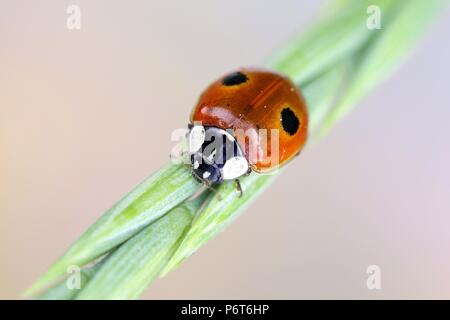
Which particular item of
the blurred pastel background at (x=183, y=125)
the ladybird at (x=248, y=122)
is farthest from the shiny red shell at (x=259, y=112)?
the blurred pastel background at (x=183, y=125)

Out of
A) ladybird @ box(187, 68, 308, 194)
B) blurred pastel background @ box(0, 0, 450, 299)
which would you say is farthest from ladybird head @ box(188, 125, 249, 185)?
blurred pastel background @ box(0, 0, 450, 299)

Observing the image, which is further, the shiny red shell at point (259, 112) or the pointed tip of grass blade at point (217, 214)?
the shiny red shell at point (259, 112)

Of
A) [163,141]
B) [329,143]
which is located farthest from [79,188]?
[329,143]

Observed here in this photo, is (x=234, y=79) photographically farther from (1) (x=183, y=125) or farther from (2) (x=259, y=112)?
(1) (x=183, y=125)

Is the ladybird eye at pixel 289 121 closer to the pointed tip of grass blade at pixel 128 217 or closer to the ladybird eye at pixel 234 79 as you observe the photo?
the ladybird eye at pixel 234 79

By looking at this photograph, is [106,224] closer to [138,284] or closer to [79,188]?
[138,284]
